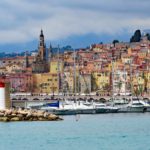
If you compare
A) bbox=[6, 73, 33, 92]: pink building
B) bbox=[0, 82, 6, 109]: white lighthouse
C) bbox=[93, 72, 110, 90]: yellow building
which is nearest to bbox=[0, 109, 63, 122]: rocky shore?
bbox=[0, 82, 6, 109]: white lighthouse

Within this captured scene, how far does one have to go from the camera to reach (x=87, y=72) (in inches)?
5192

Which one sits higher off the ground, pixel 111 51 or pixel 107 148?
pixel 111 51

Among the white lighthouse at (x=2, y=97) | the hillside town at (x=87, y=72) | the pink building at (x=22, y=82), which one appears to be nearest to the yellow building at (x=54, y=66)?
the hillside town at (x=87, y=72)

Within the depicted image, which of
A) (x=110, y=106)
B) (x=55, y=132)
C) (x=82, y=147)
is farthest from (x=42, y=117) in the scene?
(x=110, y=106)

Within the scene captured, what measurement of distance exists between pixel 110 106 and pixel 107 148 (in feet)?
155

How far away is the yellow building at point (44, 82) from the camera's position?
5236 inches

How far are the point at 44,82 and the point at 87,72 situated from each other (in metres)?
8.24

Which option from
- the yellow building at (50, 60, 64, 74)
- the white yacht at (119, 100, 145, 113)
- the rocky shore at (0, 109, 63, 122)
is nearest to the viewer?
the rocky shore at (0, 109, 63, 122)

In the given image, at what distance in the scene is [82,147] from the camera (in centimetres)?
3438

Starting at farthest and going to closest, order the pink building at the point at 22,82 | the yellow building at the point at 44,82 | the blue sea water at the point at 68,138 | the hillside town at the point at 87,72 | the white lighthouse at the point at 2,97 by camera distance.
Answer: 1. the pink building at the point at 22,82
2. the yellow building at the point at 44,82
3. the hillside town at the point at 87,72
4. the white lighthouse at the point at 2,97
5. the blue sea water at the point at 68,138

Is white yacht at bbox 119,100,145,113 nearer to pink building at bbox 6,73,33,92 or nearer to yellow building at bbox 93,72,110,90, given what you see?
yellow building at bbox 93,72,110,90

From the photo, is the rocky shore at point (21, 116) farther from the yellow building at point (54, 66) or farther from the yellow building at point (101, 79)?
the yellow building at point (54, 66)

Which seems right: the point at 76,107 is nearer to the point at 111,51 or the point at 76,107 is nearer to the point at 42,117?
the point at 42,117

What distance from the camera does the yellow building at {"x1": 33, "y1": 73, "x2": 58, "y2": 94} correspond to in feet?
436
